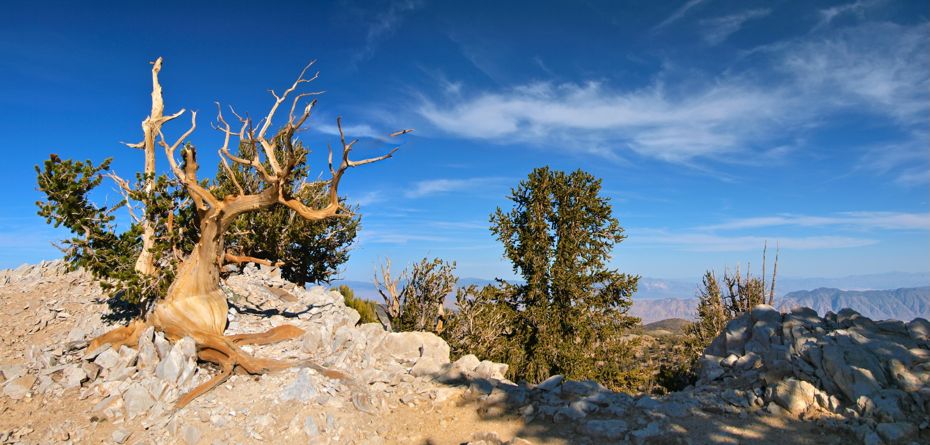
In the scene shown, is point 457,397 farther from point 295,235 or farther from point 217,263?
point 295,235

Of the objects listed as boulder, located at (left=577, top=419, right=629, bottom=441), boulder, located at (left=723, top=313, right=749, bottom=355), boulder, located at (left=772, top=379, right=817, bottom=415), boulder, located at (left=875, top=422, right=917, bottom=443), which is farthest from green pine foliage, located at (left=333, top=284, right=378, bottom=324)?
boulder, located at (left=875, top=422, right=917, bottom=443)

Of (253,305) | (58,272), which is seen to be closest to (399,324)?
(253,305)

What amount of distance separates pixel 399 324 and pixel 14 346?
12.4m

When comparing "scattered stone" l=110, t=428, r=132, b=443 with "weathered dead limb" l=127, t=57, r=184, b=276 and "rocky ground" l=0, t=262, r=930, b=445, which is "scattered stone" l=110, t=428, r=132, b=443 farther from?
"weathered dead limb" l=127, t=57, r=184, b=276

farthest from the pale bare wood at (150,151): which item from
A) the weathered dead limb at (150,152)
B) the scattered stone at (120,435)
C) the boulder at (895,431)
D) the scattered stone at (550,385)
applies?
the boulder at (895,431)

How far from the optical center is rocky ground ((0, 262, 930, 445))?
835cm

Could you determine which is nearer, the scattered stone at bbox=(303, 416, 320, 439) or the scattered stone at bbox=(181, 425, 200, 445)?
the scattered stone at bbox=(181, 425, 200, 445)

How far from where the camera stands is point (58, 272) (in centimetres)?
1809

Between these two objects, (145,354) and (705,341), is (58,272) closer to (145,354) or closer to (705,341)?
(145,354)

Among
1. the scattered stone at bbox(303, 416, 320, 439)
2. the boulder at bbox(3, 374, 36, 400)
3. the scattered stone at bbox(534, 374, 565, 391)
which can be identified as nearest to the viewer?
the scattered stone at bbox(303, 416, 320, 439)

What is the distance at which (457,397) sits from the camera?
34.3ft

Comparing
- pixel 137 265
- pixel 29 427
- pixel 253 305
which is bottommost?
pixel 29 427

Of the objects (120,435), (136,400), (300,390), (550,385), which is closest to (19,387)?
(136,400)

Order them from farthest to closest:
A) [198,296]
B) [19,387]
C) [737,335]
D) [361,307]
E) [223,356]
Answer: [361,307]
[198,296]
[737,335]
[223,356]
[19,387]
